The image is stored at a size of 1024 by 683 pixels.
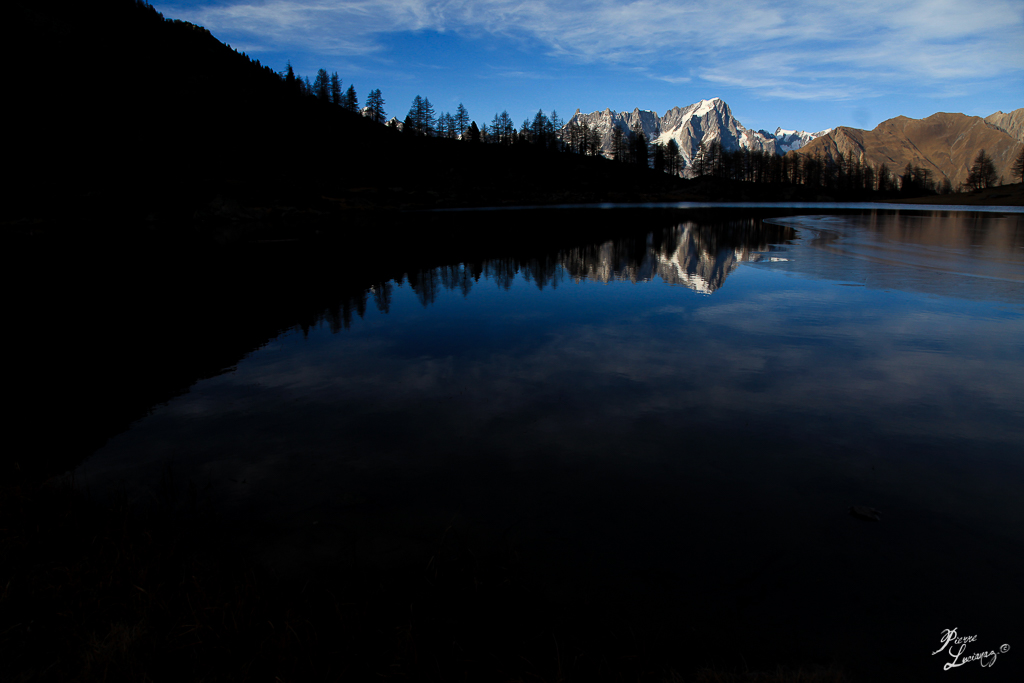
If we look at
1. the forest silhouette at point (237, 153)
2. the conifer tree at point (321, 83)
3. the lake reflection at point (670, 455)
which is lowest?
the lake reflection at point (670, 455)

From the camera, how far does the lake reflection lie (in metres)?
4.64

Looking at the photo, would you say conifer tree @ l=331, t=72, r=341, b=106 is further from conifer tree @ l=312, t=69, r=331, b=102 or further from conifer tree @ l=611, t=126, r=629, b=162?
conifer tree @ l=611, t=126, r=629, b=162

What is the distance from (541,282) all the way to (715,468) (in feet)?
50.3

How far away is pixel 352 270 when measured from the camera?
2491cm

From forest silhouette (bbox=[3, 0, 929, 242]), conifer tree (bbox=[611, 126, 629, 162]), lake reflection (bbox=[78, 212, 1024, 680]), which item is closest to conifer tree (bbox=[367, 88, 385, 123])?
forest silhouette (bbox=[3, 0, 929, 242])

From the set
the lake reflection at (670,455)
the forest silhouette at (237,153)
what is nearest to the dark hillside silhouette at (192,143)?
the forest silhouette at (237,153)

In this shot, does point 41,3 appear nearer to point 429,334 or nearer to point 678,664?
point 429,334

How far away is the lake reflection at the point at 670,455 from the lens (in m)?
4.64

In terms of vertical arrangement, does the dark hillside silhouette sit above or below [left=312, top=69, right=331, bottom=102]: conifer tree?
below

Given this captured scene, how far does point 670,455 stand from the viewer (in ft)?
22.5

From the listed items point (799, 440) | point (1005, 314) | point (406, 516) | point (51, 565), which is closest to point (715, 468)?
point (799, 440)

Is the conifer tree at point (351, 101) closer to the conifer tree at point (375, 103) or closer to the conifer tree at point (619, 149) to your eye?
the conifer tree at point (375, 103)

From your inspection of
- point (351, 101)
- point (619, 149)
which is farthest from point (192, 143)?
point (619, 149)

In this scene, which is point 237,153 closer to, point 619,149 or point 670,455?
point 670,455
